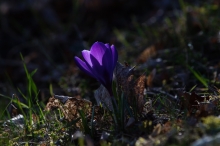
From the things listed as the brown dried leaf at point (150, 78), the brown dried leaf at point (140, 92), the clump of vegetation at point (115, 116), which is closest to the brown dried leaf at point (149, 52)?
the brown dried leaf at point (150, 78)

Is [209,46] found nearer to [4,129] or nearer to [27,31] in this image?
[4,129]

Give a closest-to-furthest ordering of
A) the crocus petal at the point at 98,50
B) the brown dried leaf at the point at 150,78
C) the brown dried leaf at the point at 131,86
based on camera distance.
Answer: the crocus petal at the point at 98,50 < the brown dried leaf at the point at 131,86 < the brown dried leaf at the point at 150,78

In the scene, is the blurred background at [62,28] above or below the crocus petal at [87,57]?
above

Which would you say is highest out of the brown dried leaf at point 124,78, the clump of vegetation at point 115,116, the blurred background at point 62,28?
the blurred background at point 62,28

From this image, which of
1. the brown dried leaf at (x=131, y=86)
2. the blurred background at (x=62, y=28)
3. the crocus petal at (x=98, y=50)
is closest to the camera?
the crocus petal at (x=98, y=50)

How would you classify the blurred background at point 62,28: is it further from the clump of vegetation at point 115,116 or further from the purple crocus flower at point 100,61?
the purple crocus flower at point 100,61

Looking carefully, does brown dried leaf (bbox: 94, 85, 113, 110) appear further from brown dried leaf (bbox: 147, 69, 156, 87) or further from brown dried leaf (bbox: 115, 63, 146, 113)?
brown dried leaf (bbox: 147, 69, 156, 87)

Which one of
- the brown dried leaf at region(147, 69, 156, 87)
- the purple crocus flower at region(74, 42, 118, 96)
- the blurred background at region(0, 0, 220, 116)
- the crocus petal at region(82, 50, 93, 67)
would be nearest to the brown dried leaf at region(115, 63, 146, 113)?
the purple crocus flower at region(74, 42, 118, 96)

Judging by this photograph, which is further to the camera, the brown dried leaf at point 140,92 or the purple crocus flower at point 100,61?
the brown dried leaf at point 140,92
